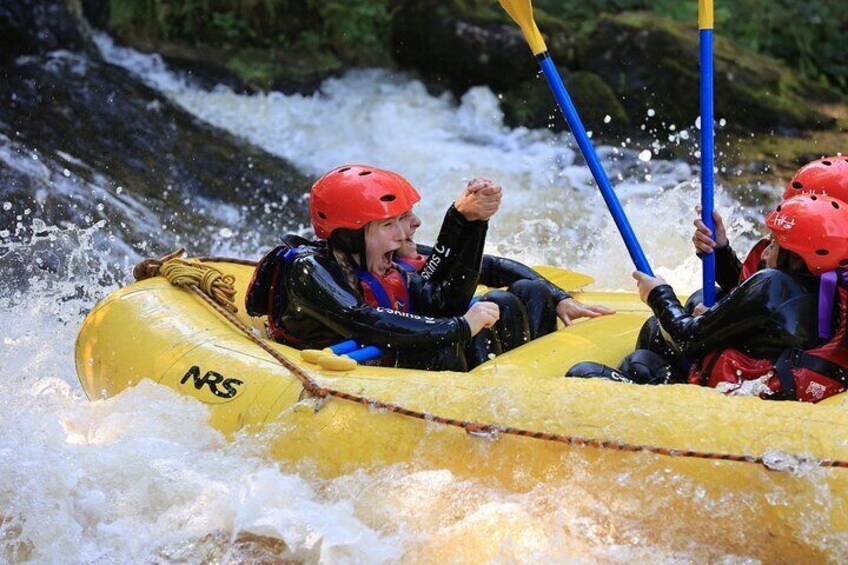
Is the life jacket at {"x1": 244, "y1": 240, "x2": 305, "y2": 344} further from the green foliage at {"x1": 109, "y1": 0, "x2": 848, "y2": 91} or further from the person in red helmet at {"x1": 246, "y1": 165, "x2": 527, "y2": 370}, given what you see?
the green foliage at {"x1": 109, "y1": 0, "x2": 848, "y2": 91}

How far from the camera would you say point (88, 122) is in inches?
351

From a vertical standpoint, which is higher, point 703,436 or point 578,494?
point 703,436

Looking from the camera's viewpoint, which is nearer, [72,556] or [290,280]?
[72,556]

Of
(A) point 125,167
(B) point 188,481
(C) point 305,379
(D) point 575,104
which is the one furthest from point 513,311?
(D) point 575,104

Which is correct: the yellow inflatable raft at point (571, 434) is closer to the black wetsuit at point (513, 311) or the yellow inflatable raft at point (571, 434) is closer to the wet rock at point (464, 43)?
the black wetsuit at point (513, 311)

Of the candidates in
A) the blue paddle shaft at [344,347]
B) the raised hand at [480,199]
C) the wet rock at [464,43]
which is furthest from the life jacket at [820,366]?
the wet rock at [464,43]

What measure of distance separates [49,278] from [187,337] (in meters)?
2.98

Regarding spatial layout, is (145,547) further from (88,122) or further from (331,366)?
(88,122)

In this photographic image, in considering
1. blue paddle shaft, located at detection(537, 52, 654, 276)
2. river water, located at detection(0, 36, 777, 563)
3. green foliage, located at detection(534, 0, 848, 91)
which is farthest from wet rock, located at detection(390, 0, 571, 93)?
blue paddle shaft, located at detection(537, 52, 654, 276)

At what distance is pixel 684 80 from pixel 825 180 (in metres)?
6.20

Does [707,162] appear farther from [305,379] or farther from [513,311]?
[305,379]

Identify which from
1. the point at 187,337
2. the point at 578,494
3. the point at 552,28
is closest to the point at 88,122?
the point at 552,28

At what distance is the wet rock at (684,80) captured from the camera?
33.5ft

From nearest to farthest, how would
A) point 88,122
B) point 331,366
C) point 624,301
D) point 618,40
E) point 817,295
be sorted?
point 817,295, point 331,366, point 624,301, point 88,122, point 618,40
